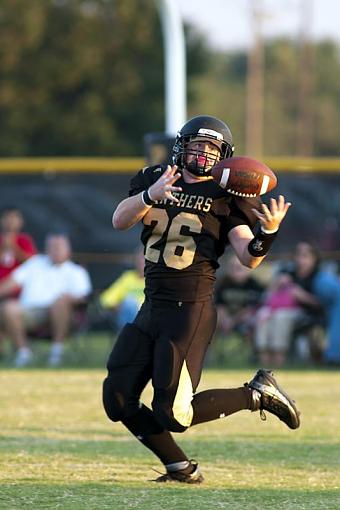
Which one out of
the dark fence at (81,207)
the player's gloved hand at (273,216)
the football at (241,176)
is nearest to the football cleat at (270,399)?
the player's gloved hand at (273,216)

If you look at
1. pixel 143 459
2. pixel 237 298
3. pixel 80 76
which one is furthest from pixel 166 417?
pixel 80 76

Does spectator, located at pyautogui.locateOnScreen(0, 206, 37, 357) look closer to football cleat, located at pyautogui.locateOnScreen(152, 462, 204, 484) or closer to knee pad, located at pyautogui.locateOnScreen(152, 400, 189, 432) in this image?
football cleat, located at pyautogui.locateOnScreen(152, 462, 204, 484)

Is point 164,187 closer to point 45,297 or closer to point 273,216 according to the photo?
point 273,216

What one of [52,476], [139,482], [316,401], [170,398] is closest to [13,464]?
[52,476]

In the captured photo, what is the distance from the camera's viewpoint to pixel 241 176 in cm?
531

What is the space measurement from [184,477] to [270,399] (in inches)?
20.5

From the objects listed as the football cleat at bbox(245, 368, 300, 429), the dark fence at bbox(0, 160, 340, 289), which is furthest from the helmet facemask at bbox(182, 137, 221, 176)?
the dark fence at bbox(0, 160, 340, 289)

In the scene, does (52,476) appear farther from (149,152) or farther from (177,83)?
(177,83)

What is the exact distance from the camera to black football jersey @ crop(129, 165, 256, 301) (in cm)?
548

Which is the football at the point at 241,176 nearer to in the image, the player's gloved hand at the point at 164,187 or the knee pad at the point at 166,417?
the player's gloved hand at the point at 164,187

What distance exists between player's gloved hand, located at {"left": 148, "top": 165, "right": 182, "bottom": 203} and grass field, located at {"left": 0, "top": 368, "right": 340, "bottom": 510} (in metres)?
1.25

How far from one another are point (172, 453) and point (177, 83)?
30.6ft

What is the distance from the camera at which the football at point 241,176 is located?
5309 mm

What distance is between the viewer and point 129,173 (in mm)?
14117
